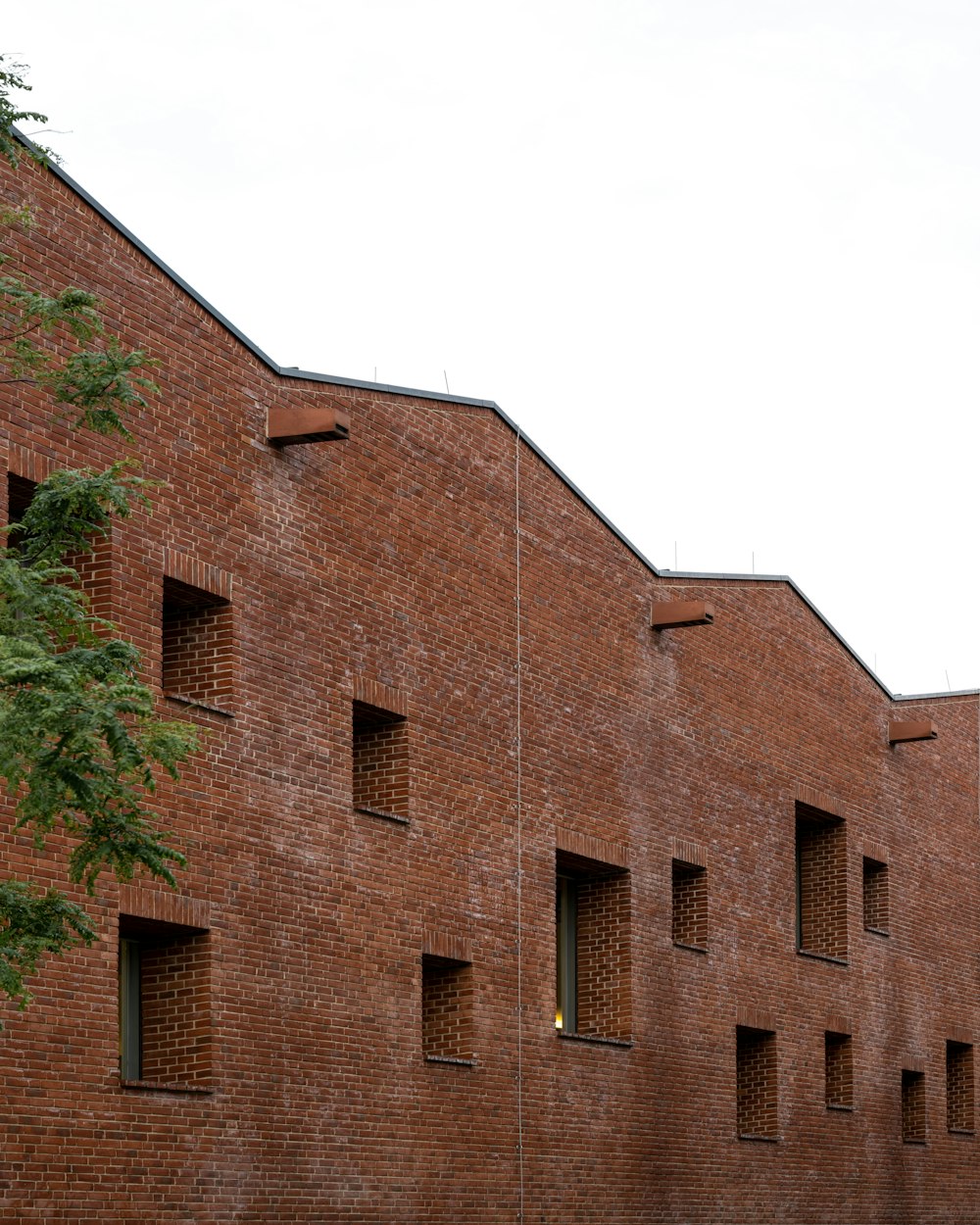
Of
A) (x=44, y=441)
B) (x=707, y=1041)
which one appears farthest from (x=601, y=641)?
(x=44, y=441)

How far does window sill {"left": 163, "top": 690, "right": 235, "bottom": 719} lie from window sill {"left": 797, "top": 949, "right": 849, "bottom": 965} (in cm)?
1317

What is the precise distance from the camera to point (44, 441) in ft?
55.1

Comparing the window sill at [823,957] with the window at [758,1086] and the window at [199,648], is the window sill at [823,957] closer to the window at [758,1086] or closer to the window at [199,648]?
the window at [758,1086]

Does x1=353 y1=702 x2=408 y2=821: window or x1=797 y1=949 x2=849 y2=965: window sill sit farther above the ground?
x1=353 y1=702 x2=408 y2=821: window

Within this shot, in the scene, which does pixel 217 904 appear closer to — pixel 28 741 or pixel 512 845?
pixel 512 845

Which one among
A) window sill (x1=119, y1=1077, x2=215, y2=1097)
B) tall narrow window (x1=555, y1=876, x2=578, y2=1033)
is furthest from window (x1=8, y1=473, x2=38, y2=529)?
tall narrow window (x1=555, y1=876, x2=578, y2=1033)

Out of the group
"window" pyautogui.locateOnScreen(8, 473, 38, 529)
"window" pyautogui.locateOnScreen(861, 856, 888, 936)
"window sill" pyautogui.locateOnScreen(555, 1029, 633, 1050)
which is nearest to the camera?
"window" pyautogui.locateOnScreen(8, 473, 38, 529)

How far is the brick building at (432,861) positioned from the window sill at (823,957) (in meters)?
0.20

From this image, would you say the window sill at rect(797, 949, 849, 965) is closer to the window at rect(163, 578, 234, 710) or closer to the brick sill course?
the brick sill course

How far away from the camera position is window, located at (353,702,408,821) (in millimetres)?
20984

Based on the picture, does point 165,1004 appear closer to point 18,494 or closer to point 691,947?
point 18,494

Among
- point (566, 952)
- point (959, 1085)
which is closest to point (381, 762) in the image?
point (566, 952)

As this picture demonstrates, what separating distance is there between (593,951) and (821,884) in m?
7.20

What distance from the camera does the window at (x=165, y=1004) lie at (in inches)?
701
